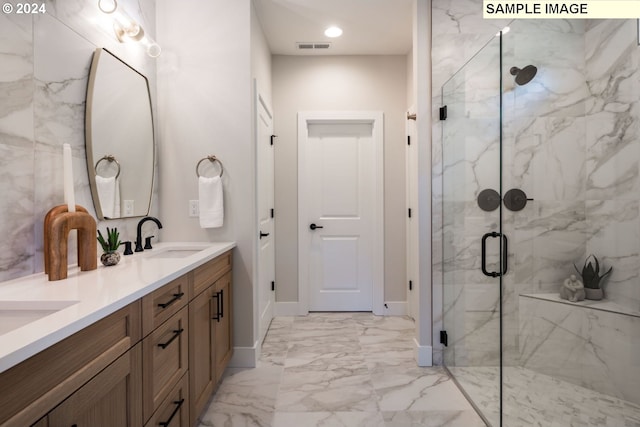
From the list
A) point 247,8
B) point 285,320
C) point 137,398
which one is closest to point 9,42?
point 137,398

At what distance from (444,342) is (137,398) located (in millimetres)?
1947

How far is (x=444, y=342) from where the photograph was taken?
230 centimetres

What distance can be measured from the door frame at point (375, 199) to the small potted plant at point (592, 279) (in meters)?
1.67

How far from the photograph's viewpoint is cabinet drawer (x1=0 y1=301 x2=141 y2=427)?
0.62 m

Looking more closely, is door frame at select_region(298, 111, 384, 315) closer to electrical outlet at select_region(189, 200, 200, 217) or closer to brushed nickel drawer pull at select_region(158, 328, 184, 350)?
electrical outlet at select_region(189, 200, 200, 217)

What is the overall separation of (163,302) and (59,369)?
54 centimetres

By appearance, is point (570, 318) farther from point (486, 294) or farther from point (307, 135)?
point (307, 135)

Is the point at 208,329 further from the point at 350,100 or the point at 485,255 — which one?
the point at 350,100

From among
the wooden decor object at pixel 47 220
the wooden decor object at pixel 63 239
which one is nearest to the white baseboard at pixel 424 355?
the wooden decor object at pixel 63 239

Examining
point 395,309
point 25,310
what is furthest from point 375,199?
point 25,310

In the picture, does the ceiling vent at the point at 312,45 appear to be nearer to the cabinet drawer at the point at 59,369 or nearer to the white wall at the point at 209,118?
the white wall at the point at 209,118

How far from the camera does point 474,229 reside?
6.66 feet

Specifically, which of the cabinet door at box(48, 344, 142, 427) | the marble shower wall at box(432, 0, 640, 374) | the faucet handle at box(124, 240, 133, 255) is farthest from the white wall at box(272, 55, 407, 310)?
the cabinet door at box(48, 344, 142, 427)

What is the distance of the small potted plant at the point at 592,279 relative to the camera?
1.95 m
